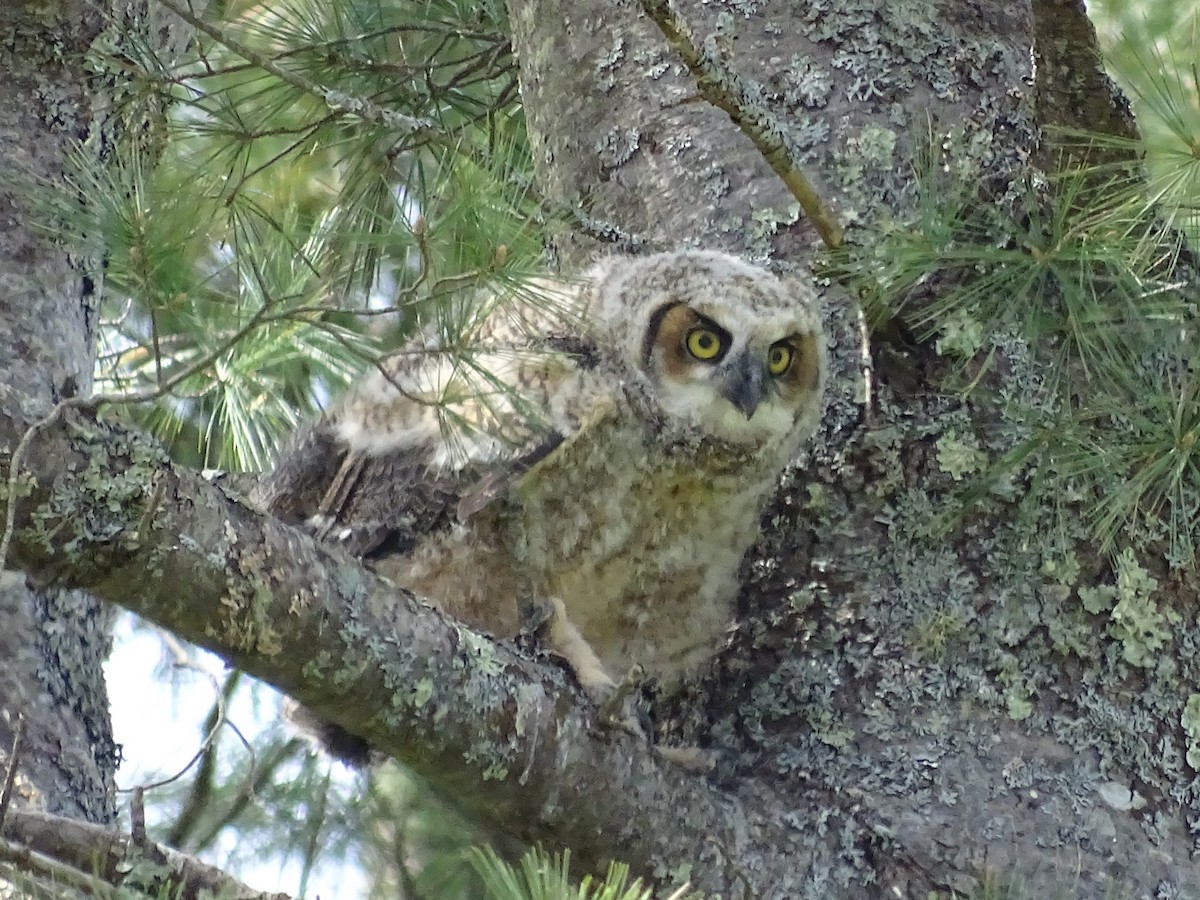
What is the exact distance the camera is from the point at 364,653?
5.03ft

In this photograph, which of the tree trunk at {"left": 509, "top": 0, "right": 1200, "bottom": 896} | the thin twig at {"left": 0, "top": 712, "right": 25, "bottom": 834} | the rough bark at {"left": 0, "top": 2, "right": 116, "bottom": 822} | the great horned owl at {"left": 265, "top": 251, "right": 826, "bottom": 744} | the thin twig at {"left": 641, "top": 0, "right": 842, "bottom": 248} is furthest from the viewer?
the great horned owl at {"left": 265, "top": 251, "right": 826, "bottom": 744}

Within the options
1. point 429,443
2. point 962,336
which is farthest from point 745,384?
point 429,443

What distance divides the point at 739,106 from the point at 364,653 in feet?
2.91

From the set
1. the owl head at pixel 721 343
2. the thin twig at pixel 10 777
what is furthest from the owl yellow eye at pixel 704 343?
the thin twig at pixel 10 777

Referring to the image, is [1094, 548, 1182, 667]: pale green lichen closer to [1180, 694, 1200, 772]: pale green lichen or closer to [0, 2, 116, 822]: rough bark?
[1180, 694, 1200, 772]: pale green lichen

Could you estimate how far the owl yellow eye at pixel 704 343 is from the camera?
260 centimetres

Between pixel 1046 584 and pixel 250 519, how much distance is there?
121 cm

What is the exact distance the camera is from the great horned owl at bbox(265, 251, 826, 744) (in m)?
2.33

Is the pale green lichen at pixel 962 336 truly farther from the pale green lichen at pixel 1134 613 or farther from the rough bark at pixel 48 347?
the rough bark at pixel 48 347

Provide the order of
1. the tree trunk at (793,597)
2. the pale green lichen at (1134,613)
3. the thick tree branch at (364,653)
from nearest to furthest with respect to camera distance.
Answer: the thick tree branch at (364,653) < the tree trunk at (793,597) < the pale green lichen at (1134,613)

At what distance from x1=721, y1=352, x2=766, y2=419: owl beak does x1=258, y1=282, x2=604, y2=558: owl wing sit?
245 millimetres

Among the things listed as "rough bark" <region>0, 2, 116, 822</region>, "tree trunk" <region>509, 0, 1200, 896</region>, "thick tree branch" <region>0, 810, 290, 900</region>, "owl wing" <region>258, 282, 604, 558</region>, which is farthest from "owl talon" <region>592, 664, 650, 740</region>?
"rough bark" <region>0, 2, 116, 822</region>

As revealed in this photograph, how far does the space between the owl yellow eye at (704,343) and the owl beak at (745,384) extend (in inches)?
2.2

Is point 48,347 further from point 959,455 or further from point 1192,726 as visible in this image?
point 1192,726
